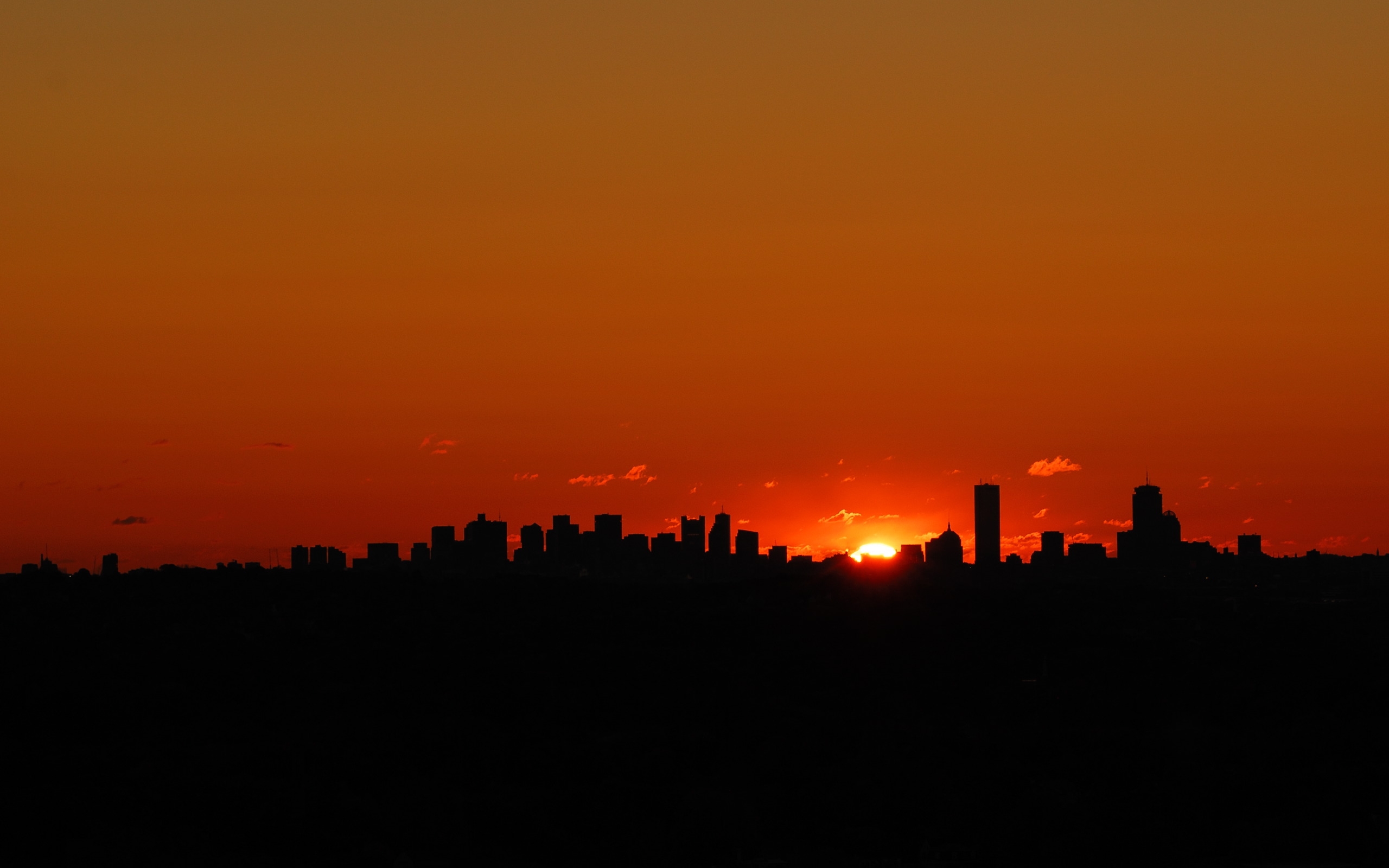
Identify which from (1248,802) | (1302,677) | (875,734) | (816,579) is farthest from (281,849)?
(816,579)

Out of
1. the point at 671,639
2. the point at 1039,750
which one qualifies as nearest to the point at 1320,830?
the point at 1039,750

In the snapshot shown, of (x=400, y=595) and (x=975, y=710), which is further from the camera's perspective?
(x=400, y=595)

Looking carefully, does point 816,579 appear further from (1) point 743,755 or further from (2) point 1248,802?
(2) point 1248,802

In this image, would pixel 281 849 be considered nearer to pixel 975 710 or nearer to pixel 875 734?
pixel 875 734

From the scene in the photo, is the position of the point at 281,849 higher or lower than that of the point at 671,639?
lower

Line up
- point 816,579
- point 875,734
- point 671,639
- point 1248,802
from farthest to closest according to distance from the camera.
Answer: point 816,579
point 671,639
point 875,734
point 1248,802

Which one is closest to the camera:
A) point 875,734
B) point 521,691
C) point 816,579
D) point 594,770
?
point 594,770
